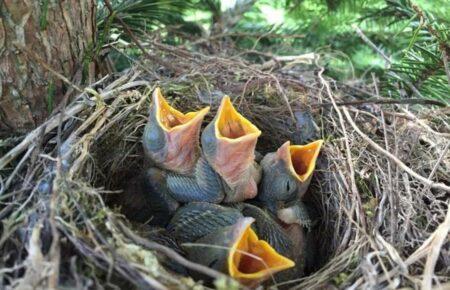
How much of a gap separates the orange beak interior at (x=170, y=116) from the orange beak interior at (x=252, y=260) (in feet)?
0.87

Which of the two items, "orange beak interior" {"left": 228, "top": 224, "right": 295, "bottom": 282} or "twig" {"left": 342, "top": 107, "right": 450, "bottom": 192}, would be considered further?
"twig" {"left": 342, "top": 107, "right": 450, "bottom": 192}

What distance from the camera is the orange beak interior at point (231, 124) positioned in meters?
1.03

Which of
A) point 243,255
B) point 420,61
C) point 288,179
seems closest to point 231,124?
point 288,179

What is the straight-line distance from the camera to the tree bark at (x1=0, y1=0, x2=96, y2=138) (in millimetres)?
915

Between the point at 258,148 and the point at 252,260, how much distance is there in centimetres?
50

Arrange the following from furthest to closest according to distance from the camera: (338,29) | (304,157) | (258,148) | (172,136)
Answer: (338,29), (258,148), (304,157), (172,136)

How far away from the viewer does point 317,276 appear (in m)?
0.95

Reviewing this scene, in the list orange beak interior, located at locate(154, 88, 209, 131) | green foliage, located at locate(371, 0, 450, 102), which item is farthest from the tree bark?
green foliage, located at locate(371, 0, 450, 102)

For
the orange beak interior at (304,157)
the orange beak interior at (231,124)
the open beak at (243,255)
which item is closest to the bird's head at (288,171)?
the orange beak interior at (304,157)

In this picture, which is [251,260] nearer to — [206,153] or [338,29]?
[206,153]

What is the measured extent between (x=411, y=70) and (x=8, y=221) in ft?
3.25

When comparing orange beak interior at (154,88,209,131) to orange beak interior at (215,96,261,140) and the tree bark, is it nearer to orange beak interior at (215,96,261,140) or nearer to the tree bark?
orange beak interior at (215,96,261,140)

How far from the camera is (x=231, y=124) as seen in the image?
106 cm

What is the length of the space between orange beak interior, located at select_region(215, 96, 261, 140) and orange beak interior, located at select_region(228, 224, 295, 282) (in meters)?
0.22
